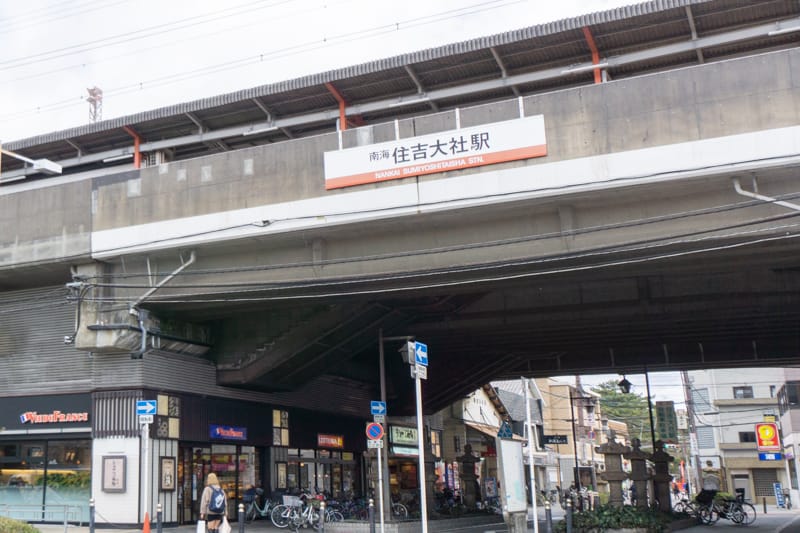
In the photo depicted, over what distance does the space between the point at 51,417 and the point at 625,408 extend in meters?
96.2

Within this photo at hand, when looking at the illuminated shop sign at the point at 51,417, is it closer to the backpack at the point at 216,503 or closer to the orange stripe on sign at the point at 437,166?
the backpack at the point at 216,503

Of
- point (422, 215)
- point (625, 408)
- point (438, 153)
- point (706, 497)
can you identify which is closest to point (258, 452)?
point (422, 215)

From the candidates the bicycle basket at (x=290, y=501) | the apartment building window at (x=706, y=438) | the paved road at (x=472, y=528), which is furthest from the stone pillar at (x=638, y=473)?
the apartment building window at (x=706, y=438)

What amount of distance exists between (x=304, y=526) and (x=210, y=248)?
10.1 m

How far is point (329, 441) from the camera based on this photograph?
33.8m

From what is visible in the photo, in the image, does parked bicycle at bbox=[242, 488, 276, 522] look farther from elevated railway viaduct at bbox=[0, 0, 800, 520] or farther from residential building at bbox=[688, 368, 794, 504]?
residential building at bbox=[688, 368, 794, 504]

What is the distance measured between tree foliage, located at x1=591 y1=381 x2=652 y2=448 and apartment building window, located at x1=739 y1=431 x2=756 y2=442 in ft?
126

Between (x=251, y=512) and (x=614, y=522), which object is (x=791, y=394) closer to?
(x=614, y=522)

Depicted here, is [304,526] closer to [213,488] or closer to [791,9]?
[213,488]

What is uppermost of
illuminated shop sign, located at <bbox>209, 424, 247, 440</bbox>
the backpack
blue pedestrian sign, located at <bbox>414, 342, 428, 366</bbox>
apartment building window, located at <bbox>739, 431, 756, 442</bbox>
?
blue pedestrian sign, located at <bbox>414, 342, 428, 366</bbox>

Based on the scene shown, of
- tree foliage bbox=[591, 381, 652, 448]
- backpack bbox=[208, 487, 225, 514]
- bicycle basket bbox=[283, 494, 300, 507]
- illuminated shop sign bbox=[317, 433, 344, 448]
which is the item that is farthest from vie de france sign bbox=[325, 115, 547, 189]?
tree foliage bbox=[591, 381, 652, 448]

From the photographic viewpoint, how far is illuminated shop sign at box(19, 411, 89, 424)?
2438 cm

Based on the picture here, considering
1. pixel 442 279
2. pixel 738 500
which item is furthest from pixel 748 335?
pixel 442 279

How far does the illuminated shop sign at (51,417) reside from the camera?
24.4 m
